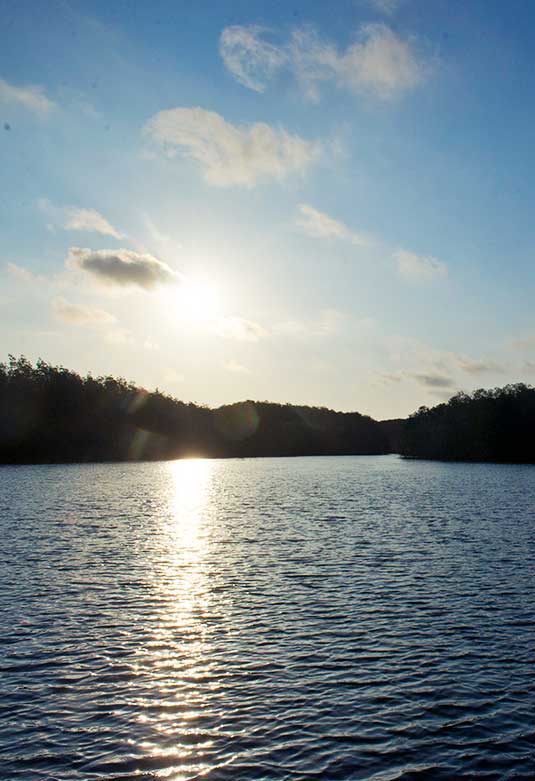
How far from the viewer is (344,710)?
19.6 meters

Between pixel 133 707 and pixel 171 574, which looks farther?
pixel 171 574

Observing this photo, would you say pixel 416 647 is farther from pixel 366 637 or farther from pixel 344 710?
pixel 344 710

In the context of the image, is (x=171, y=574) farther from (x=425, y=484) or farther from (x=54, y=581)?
(x=425, y=484)

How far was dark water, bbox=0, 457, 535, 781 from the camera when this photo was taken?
55.4 ft

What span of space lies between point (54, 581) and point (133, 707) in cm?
1819

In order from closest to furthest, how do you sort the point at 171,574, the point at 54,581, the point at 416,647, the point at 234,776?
Result: 1. the point at 234,776
2. the point at 416,647
3. the point at 54,581
4. the point at 171,574

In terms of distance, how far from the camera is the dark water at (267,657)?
665 inches

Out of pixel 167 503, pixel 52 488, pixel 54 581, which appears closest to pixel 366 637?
pixel 54 581

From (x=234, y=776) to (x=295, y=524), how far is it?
47.7 meters

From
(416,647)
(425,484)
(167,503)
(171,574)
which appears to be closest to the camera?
(416,647)

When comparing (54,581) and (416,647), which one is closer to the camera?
(416,647)

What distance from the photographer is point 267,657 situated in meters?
24.3

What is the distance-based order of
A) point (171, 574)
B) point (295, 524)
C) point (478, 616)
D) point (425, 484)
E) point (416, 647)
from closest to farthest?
point (416, 647) → point (478, 616) → point (171, 574) → point (295, 524) → point (425, 484)

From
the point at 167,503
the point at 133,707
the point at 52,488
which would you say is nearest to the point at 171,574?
the point at 133,707
